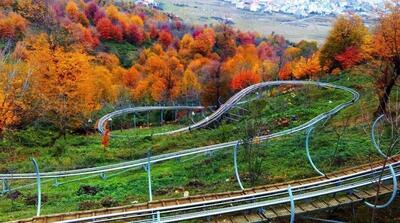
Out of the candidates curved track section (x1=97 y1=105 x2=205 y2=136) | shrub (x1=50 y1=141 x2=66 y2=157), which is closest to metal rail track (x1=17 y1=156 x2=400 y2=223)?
shrub (x1=50 y1=141 x2=66 y2=157)

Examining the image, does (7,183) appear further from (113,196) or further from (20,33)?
(20,33)

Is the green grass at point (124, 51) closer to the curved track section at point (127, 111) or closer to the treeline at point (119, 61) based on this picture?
the treeline at point (119, 61)

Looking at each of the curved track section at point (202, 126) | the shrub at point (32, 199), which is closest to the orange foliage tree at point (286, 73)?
the curved track section at point (202, 126)

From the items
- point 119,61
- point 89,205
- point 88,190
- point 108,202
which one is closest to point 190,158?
point 88,190

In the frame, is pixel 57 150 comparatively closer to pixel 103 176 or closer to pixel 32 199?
pixel 103 176

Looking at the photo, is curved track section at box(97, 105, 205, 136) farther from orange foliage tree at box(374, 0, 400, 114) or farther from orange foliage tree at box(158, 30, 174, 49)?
orange foliage tree at box(158, 30, 174, 49)
